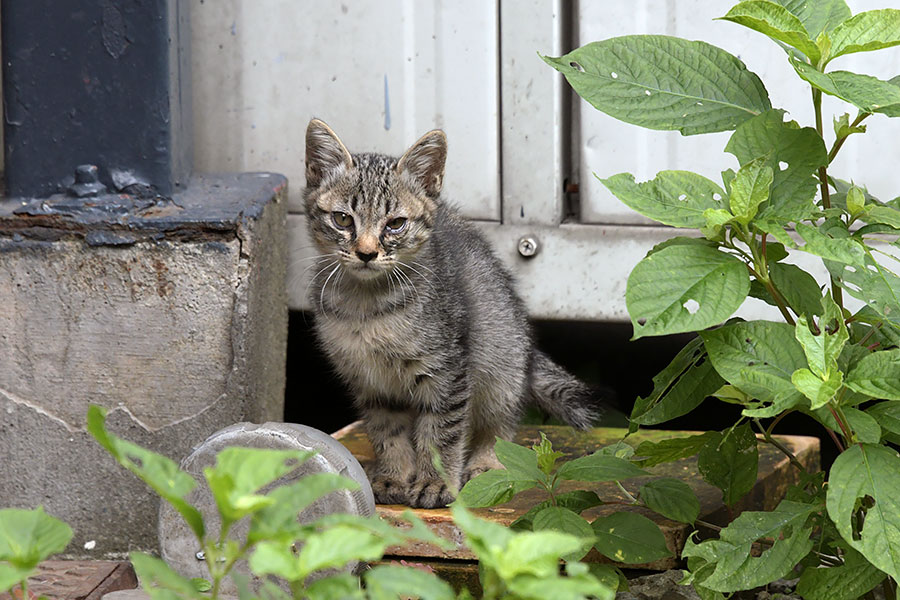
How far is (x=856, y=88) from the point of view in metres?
1.95

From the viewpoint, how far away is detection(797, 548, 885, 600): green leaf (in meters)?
2.11

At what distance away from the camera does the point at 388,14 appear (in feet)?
12.8

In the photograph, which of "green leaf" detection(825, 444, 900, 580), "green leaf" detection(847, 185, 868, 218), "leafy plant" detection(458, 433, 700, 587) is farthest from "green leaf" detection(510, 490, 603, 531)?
"green leaf" detection(847, 185, 868, 218)

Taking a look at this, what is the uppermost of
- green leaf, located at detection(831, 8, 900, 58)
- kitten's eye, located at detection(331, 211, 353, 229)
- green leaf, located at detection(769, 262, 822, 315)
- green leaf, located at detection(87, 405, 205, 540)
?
A: green leaf, located at detection(831, 8, 900, 58)

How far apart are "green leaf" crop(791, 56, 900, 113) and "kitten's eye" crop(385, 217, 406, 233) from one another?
156cm

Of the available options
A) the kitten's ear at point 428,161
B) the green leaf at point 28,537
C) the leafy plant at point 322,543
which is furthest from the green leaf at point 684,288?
the kitten's ear at point 428,161

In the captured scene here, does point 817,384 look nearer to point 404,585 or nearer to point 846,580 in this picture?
point 846,580

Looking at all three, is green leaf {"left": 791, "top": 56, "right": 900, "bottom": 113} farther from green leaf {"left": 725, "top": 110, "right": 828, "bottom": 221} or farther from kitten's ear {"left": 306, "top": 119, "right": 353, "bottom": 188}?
kitten's ear {"left": 306, "top": 119, "right": 353, "bottom": 188}

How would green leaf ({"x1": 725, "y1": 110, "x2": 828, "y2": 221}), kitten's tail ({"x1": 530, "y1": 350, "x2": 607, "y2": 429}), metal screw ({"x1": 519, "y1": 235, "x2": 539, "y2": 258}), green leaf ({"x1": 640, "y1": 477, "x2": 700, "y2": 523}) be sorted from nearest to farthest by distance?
1. green leaf ({"x1": 725, "y1": 110, "x2": 828, "y2": 221})
2. green leaf ({"x1": 640, "y1": 477, "x2": 700, "y2": 523})
3. kitten's tail ({"x1": 530, "y1": 350, "x2": 607, "y2": 429})
4. metal screw ({"x1": 519, "y1": 235, "x2": 539, "y2": 258})

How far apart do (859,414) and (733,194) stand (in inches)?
19.4

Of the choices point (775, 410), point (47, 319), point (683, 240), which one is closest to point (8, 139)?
point (47, 319)

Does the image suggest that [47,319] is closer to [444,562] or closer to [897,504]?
[444,562]

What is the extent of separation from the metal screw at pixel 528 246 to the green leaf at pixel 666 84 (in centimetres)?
179

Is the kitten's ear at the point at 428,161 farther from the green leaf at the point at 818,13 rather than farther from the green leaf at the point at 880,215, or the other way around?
the green leaf at the point at 880,215
